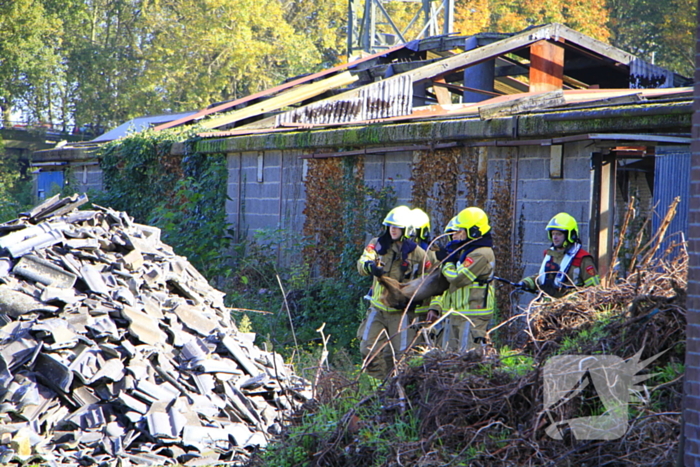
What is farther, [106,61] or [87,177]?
[106,61]

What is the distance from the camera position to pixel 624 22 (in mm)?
32500

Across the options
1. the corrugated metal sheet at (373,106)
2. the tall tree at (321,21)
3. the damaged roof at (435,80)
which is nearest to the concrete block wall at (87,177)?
the damaged roof at (435,80)

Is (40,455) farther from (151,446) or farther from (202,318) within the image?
(202,318)

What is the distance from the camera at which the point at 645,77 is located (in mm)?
15648

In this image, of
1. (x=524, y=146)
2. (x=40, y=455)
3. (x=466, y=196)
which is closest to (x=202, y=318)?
(x=40, y=455)

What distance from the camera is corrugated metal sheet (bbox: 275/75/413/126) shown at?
556 inches

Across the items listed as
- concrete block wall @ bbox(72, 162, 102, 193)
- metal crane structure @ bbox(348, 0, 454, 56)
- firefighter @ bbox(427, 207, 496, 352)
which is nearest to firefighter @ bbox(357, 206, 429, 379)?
firefighter @ bbox(427, 207, 496, 352)

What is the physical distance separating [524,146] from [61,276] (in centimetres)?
507

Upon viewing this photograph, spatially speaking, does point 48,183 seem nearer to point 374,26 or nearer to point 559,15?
point 374,26

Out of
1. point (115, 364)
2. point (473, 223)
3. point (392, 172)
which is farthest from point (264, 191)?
point (115, 364)

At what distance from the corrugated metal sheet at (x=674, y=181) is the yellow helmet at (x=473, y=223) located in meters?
1.59

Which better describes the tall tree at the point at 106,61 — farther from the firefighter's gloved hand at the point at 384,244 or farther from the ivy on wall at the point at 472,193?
the firefighter's gloved hand at the point at 384,244

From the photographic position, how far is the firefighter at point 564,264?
6.92 m

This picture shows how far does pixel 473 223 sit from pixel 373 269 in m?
1.05
